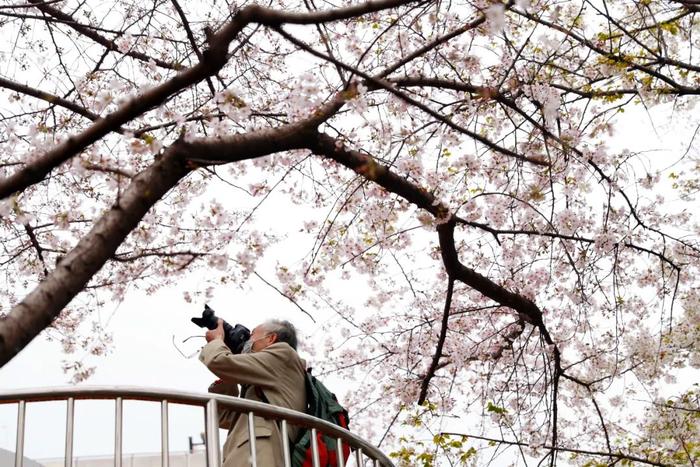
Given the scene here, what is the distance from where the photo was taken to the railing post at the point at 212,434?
10.2ft

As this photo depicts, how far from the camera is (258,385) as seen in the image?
3717mm

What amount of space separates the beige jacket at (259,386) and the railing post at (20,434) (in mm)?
762

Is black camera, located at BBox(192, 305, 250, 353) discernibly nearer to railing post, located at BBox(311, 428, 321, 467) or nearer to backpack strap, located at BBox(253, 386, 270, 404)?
backpack strap, located at BBox(253, 386, 270, 404)

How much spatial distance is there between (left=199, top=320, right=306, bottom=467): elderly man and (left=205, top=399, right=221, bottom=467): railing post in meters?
0.36

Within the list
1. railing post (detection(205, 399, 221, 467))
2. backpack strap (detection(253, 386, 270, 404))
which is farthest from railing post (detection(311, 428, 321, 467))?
railing post (detection(205, 399, 221, 467))

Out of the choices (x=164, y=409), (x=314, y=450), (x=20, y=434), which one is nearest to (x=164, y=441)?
(x=164, y=409)

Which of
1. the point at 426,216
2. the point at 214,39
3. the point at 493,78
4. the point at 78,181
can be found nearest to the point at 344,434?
the point at 426,216

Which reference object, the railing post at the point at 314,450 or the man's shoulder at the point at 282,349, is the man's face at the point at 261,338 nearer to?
the man's shoulder at the point at 282,349

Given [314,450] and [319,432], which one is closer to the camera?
[314,450]

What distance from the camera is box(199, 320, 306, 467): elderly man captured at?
3602 millimetres

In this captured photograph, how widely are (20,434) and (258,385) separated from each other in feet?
3.34

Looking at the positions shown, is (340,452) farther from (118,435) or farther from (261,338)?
(118,435)

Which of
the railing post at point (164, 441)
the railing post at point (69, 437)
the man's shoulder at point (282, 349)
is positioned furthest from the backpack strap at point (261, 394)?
the railing post at point (69, 437)

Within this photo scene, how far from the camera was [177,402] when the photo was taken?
3.21 meters
